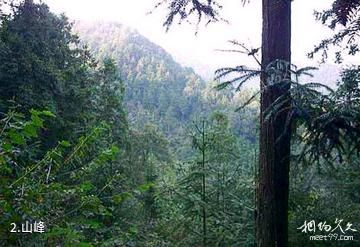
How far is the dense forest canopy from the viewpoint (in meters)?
1.84

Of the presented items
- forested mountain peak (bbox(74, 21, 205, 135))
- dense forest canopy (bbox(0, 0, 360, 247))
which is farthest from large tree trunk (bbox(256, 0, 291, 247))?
forested mountain peak (bbox(74, 21, 205, 135))

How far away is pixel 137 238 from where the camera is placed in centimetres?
714

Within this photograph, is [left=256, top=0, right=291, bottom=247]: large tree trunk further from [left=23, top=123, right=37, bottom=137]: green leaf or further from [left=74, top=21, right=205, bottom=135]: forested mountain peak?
[left=74, top=21, right=205, bottom=135]: forested mountain peak

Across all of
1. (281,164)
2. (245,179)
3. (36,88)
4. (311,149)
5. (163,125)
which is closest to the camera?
(311,149)

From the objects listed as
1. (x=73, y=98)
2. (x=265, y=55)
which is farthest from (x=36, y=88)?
(x=265, y=55)

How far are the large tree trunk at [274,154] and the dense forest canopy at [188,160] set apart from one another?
0.02 m

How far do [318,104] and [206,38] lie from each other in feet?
7.40

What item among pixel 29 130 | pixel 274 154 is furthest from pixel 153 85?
pixel 29 130

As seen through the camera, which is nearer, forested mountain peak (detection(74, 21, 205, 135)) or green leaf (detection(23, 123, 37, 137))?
green leaf (detection(23, 123, 37, 137))

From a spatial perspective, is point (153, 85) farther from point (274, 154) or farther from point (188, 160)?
point (274, 154)

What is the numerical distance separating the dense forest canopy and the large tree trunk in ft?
0.05

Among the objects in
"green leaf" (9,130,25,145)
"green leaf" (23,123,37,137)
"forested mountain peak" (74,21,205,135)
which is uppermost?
"forested mountain peak" (74,21,205,135)

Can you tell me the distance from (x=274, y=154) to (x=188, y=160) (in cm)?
385

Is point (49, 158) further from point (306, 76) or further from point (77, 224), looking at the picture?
point (306, 76)
